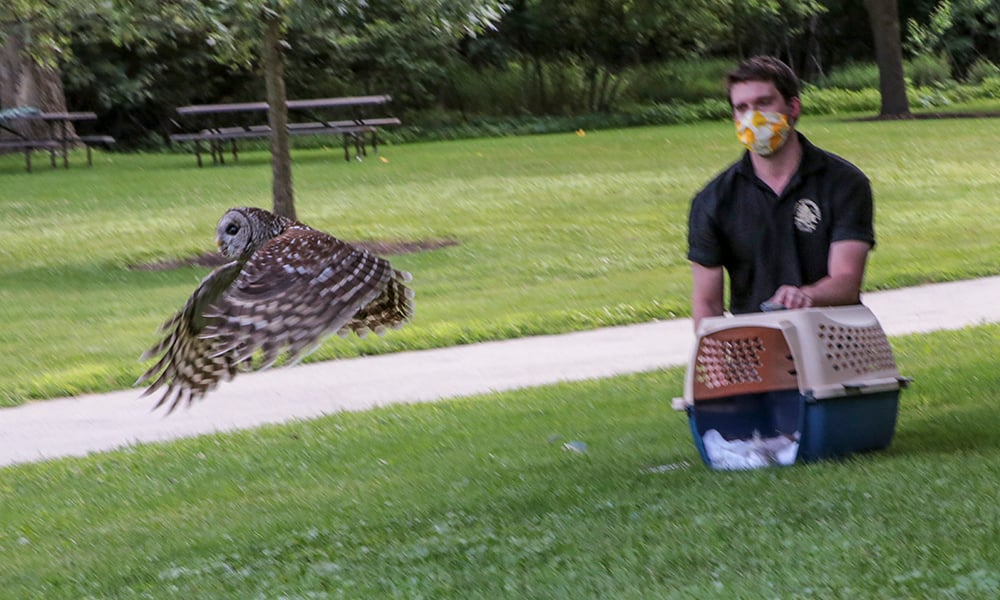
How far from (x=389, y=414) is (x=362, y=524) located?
2.44 metres

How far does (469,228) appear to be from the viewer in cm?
1641

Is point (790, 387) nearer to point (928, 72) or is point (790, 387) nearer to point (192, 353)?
point (192, 353)

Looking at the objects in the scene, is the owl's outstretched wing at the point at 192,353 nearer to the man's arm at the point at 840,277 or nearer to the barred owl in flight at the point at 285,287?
the barred owl in flight at the point at 285,287

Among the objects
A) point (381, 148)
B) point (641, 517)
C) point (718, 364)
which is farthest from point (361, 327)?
point (381, 148)

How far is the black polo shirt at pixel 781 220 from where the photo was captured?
18.5 feet

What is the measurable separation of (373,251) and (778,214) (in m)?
9.04

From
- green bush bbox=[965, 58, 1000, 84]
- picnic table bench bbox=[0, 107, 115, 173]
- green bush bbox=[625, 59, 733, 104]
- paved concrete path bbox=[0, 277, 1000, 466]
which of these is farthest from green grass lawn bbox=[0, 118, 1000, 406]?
green bush bbox=[965, 58, 1000, 84]

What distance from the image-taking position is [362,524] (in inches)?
225

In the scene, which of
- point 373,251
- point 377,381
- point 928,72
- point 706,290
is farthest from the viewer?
point 928,72

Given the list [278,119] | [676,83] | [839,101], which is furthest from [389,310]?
[676,83]

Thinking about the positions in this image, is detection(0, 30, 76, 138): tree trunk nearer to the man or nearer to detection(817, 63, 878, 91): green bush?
detection(817, 63, 878, 91): green bush

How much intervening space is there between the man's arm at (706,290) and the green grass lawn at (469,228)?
4577 millimetres

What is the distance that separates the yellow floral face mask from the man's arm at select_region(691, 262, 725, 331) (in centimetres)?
52

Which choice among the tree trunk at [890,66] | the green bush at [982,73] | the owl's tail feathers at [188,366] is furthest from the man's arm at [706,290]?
the green bush at [982,73]
